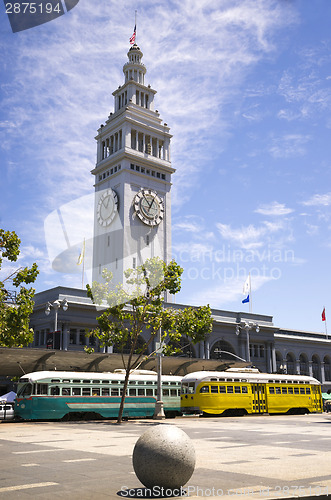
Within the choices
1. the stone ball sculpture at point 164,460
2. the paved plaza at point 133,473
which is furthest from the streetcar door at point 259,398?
the stone ball sculpture at point 164,460

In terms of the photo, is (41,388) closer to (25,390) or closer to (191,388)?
(25,390)

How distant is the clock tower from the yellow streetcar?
3569 cm

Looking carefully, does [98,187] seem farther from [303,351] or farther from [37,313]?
[303,351]

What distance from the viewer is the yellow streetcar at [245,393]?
39281 millimetres

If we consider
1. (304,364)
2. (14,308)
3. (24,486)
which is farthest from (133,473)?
(304,364)

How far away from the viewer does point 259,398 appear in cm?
4303

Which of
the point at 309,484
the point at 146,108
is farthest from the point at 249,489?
the point at 146,108

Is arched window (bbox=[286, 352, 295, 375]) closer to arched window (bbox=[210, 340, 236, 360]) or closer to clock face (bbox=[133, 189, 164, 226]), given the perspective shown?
arched window (bbox=[210, 340, 236, 360])

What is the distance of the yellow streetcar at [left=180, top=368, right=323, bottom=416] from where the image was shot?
39281 mm

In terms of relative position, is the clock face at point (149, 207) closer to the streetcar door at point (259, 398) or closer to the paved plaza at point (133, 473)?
the streetcar door at point (259, 398)

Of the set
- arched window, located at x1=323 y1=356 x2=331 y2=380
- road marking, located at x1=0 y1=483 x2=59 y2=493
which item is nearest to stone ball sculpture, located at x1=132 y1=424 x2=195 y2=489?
road marking, located at x1=0 y1=483 x2=59 y2=493

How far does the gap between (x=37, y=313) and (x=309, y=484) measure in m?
55.0

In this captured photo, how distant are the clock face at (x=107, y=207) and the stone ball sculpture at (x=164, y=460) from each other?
71.9 meters

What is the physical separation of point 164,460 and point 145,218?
72906 millimetres
